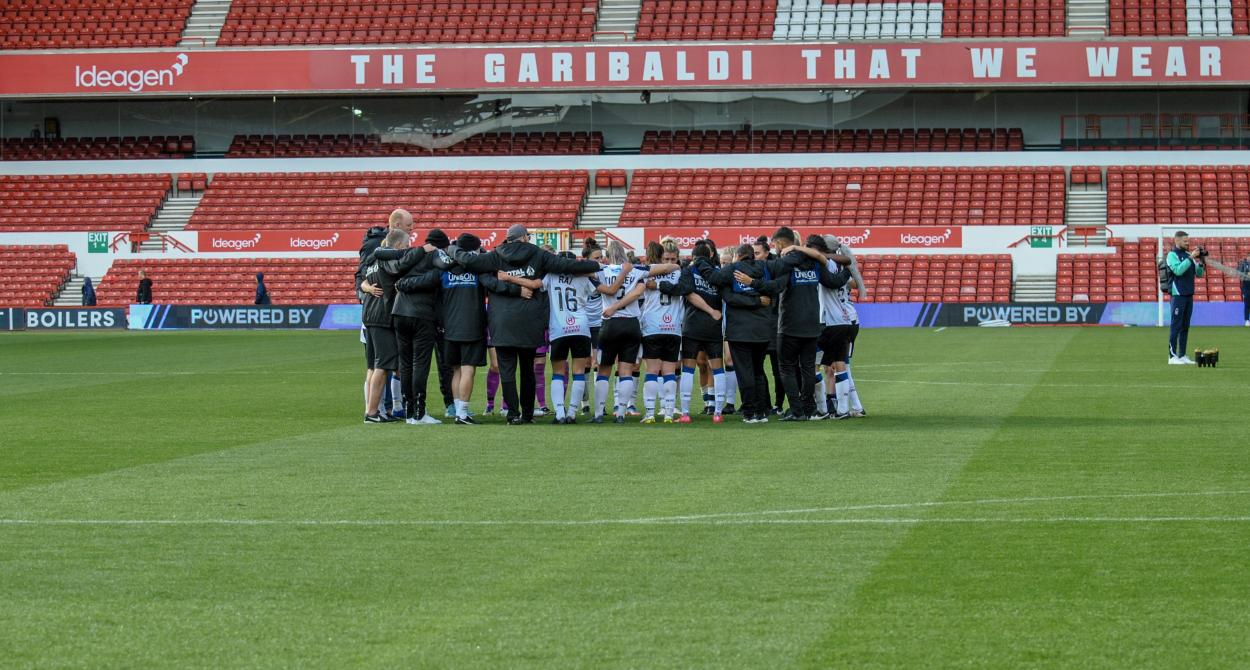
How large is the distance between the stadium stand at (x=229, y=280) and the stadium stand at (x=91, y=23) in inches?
332

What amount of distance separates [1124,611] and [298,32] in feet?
175

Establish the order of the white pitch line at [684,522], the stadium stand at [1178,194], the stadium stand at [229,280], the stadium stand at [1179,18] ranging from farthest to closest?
the stadium stand at [1179,18]
the stadium stand at [229,280]
the stadium stand at [1178,194]
the white pitch line at [684,522]

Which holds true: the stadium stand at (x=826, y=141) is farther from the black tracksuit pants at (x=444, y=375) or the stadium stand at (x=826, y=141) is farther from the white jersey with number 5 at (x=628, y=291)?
the white jersey with number 5 at (x=628, y=291)

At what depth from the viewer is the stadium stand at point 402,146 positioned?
5616 cm

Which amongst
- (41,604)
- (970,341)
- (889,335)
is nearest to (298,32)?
(889,335)

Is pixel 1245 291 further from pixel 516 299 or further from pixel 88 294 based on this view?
pixel 88 294

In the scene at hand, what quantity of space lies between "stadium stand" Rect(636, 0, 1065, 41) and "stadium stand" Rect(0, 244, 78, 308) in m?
21.1

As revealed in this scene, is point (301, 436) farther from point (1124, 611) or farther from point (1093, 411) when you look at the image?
point (1124, 611)

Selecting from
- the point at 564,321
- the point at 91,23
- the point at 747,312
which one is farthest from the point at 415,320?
the point at 91,23

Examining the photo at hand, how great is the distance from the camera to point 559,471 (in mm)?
11711

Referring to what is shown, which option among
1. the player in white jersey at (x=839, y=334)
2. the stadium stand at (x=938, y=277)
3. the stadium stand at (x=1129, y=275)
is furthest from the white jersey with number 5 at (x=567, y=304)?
the stadium stand at (x=938, y=277)

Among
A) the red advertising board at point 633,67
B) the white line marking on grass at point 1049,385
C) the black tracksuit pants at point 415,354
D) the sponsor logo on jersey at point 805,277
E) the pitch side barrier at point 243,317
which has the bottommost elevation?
the pitch side barrier at point 243,317

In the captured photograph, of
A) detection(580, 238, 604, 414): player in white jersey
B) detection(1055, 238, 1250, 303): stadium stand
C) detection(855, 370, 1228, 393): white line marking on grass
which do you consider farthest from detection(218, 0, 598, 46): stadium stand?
detection(580, 238, 604, 414): player in white jersey

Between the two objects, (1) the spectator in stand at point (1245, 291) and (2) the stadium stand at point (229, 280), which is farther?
(2) the stadium stand at point (229, 280)
